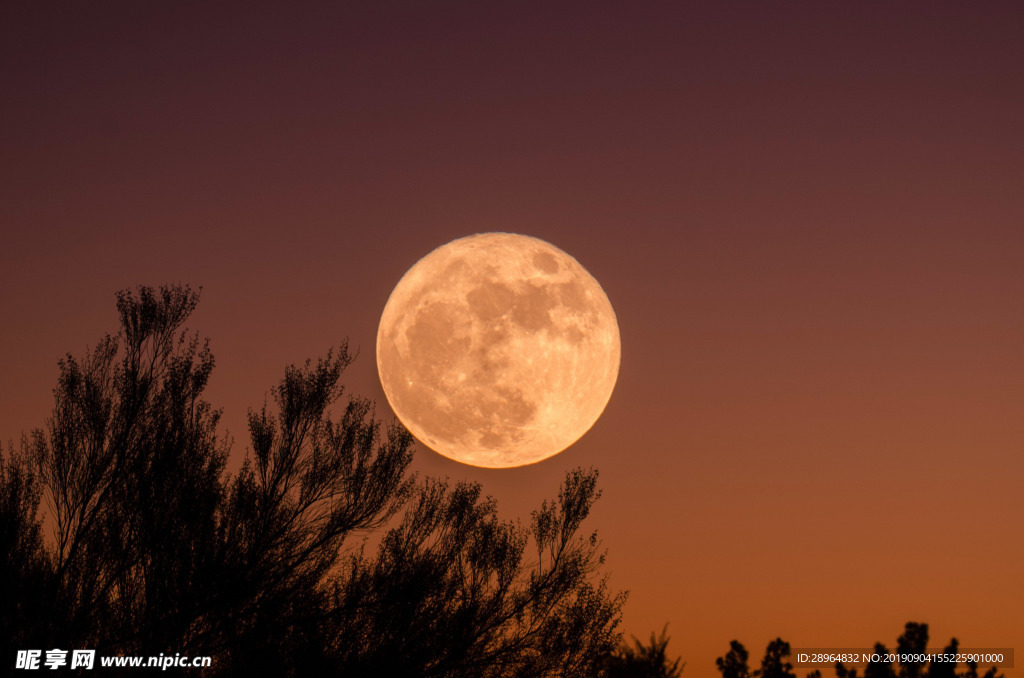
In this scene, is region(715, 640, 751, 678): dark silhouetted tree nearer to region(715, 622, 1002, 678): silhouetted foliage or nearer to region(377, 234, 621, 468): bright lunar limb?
region(715, 622, 1002, 678): silhouetted foliage

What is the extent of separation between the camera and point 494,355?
605 inches

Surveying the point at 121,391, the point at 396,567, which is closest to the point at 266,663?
the point at 396,567

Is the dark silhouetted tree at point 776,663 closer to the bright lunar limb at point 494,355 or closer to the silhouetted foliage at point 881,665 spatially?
the silhouetted foliage at point 881,665

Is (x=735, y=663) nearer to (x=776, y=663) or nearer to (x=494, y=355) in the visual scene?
(x=776, y=663)

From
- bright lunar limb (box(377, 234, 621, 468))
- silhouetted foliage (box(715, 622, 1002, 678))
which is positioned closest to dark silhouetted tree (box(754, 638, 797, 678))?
silhouetted foliage (box(715, 622, 1002, 678))

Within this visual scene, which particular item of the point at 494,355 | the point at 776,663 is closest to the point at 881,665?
the point at 776,663

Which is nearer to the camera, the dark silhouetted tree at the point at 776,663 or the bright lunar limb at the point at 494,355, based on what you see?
the bright lunar limb at the point at 494,355

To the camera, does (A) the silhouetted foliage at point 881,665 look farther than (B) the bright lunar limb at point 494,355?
Yes

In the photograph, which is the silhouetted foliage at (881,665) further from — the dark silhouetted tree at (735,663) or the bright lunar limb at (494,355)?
the bright lunar limb at (494,355)

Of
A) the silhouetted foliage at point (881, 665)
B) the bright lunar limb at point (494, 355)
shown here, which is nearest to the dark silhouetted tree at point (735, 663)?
the silhouetted foliage at point (881, 665)

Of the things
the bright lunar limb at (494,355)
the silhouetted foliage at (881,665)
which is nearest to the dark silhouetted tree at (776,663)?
the silhouetted foliage at (881,665)

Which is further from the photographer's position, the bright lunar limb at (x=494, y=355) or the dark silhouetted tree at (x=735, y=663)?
the dark silhouetted tree at (x=735, y=663)

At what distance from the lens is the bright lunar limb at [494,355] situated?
50.8ft

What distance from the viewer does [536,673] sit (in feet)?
51.3
